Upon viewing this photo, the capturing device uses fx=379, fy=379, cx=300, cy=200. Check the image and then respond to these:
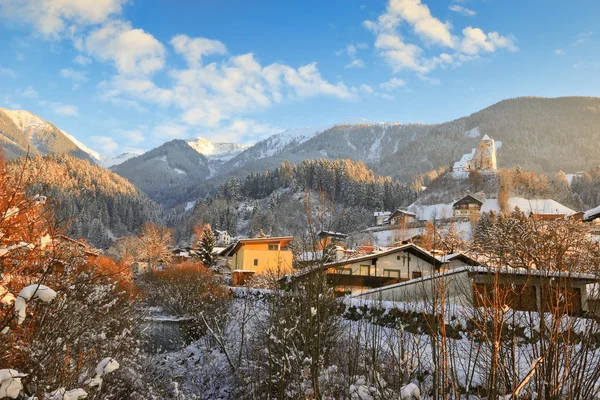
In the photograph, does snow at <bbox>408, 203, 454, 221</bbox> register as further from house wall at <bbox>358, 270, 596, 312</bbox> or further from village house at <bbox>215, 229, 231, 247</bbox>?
house wall at <bbox>358, 270, 596, 312</bbox>

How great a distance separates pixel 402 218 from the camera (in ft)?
294

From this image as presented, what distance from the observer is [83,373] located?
6.66m

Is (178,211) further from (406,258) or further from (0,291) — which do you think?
(0,291)

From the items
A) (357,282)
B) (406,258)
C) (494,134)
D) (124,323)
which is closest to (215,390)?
(124,323)

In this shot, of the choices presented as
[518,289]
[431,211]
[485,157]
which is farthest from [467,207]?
[518,289]

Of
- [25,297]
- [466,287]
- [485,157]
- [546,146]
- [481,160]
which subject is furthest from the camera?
[546,146]

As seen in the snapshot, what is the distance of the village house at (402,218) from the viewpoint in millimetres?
88656

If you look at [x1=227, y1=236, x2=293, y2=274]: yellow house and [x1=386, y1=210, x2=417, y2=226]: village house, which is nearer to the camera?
[x1=227, y1=236, x2=293, y2=274]: yellow house

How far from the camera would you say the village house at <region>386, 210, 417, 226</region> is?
88656mm

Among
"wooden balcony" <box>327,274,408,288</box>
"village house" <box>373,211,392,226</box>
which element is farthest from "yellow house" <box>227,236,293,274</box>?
"village house" <box>373,211,392,226</box>

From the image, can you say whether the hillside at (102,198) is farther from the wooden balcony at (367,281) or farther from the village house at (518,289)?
the village house at (518,289)

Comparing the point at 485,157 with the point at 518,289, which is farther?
the point at 485,157

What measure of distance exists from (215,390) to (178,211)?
179139mm

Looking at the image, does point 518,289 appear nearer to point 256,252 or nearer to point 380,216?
point 256,252
